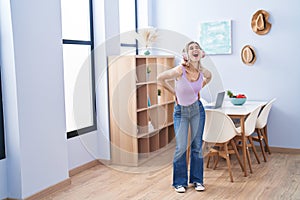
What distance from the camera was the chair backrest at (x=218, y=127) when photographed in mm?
3584

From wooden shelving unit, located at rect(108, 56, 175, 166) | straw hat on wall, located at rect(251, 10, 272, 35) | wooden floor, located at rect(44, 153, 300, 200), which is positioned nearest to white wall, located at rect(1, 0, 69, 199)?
wooden floor, located at rect(44, 153, 300, 200)

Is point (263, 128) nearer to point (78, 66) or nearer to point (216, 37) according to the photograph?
point (216, 37)

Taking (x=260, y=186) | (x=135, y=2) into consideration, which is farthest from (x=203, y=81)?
(x=135, y=2)

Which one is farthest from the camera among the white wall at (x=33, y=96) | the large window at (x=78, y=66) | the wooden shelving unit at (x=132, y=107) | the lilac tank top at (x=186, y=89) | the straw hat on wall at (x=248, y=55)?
the straw hat on wall at (x=248, y=55)

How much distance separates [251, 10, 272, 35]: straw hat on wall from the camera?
4652 mm

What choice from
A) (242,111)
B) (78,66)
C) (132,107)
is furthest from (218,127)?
(78,66)

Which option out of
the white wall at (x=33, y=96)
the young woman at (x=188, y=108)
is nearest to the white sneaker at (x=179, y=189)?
the young woman at (x=188, y=108)

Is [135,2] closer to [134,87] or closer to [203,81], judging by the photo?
[134,87]

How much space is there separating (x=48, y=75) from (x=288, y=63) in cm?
282

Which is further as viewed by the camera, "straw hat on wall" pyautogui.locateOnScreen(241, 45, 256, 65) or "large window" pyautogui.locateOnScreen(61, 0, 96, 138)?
"straw hat on wall" pyautogui.locateOnScreen(241, 45, 256, 65)

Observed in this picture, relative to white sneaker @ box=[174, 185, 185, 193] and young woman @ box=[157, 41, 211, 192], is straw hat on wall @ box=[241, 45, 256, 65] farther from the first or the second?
white sneaker @ box=[174, 185, 185, 193]

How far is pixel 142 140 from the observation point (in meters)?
4.55

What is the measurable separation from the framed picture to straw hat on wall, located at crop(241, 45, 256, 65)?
19 centimetres

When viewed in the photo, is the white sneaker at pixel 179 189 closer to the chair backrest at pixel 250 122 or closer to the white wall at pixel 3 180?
the chair backrest at pixel 250 122
